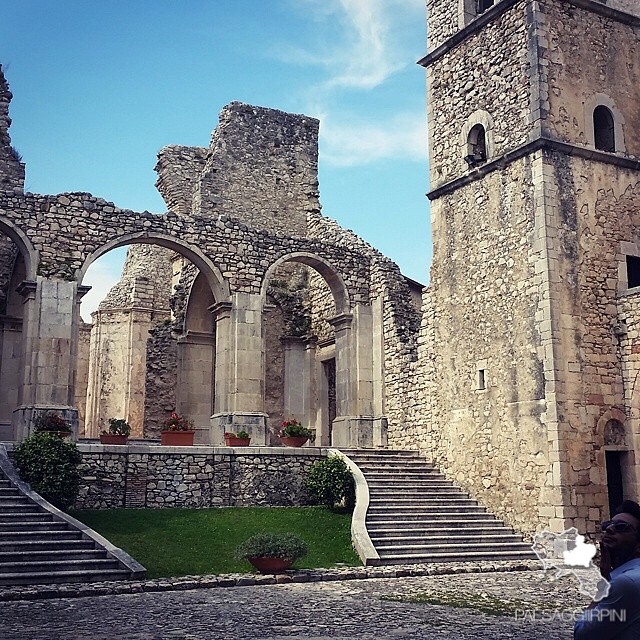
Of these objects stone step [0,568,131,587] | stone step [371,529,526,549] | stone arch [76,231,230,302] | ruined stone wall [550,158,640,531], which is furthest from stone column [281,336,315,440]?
stone step [0,568,131,587]

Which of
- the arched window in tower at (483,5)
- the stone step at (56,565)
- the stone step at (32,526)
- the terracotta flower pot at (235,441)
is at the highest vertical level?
the arched window in tower at (483,5)

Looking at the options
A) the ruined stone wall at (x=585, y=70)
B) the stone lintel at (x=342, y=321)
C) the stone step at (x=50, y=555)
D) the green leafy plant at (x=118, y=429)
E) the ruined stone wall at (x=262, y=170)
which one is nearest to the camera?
the stone step at (x=50, y=555)

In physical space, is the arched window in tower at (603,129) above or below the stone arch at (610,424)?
above

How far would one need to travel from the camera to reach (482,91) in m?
16.7

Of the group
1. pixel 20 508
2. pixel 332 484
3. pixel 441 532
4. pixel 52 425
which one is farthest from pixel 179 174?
pixel 441 532

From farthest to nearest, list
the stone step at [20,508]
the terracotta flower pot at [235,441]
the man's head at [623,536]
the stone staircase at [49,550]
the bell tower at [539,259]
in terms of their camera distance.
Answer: the terracotta flower pot at [235,441] → the bell tower at [539,259] → the stone step at [20,508] → the stone staircase at [49,550] → the man's head at [623,536]

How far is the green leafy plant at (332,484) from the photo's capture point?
15219 mm

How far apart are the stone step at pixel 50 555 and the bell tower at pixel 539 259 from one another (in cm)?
752

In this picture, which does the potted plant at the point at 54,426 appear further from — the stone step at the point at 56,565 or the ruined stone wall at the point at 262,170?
the ruined stone wall at the point at 262,170

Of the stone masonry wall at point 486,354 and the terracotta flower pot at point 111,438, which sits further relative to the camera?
the terracotta flower pot at point 111,438

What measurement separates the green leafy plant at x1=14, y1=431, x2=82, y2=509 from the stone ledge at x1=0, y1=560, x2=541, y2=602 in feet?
11.4

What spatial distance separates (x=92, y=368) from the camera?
26125 mm

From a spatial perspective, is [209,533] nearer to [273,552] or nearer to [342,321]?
[273,552]

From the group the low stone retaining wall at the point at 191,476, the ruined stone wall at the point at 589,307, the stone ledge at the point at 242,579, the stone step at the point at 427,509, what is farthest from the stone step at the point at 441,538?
the low stone retaining wall at the point at 191,476
